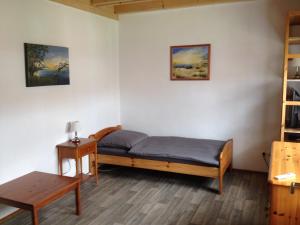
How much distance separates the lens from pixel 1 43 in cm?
309

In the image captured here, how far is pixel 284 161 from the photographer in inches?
96.7

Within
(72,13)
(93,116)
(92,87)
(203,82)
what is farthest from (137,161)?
(72,13)

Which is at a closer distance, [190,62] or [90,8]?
[90,8]

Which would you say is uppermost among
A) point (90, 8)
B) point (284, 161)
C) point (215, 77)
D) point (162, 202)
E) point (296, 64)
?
point (90, 8)

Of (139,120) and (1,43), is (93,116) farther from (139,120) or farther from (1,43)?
(1,43)

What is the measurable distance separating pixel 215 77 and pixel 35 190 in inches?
118

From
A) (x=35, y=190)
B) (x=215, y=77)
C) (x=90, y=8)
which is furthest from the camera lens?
(x=215, y=77)

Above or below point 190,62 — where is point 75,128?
below

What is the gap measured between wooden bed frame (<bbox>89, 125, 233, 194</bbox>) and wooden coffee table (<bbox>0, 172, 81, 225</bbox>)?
1156 mm

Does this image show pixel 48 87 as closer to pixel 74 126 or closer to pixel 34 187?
pixel 74 126

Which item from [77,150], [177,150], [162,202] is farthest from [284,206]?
[77,150]

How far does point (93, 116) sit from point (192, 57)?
5.88 feet

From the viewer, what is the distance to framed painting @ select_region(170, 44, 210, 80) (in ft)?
15.1

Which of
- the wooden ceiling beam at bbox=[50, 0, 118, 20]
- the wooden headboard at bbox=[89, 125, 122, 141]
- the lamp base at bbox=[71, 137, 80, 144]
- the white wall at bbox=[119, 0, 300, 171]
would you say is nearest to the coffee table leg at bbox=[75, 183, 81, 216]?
the lamp base at bbox=[71, 137, 80, 144]
